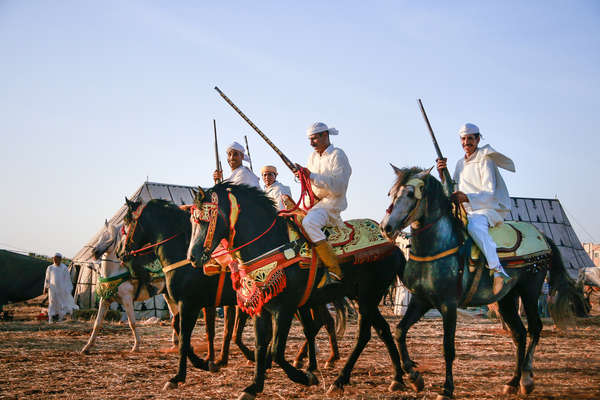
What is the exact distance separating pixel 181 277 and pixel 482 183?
422 centimetres

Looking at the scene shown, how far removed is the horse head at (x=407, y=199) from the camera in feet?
19.0

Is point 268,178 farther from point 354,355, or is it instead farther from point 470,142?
point 354,355

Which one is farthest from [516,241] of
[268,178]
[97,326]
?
[97,326]

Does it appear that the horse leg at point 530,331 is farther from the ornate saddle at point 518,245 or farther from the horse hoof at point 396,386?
the horse hoof at point 396,386

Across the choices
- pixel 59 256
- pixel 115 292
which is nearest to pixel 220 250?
pixel 115 292

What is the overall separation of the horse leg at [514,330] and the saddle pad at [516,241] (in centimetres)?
65

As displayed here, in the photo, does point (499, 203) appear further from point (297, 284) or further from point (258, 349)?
point (258, 349)

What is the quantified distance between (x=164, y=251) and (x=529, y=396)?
5008 mm

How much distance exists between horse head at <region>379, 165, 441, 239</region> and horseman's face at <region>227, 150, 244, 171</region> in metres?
3.56

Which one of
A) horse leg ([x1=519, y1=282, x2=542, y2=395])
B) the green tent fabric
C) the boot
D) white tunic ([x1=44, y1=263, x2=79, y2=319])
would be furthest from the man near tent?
horse leg ([x1=519, y1=282, x2=542, y2=395])

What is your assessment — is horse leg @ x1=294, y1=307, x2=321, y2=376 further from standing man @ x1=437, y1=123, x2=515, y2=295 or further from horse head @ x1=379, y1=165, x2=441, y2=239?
standing man @ x1=437, y1=123, x2=515, y2=295

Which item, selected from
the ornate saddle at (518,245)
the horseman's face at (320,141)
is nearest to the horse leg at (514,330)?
the ornate saddle at (518,245)

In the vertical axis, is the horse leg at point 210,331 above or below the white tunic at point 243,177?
below

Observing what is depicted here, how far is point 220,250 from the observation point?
22.6 feet
